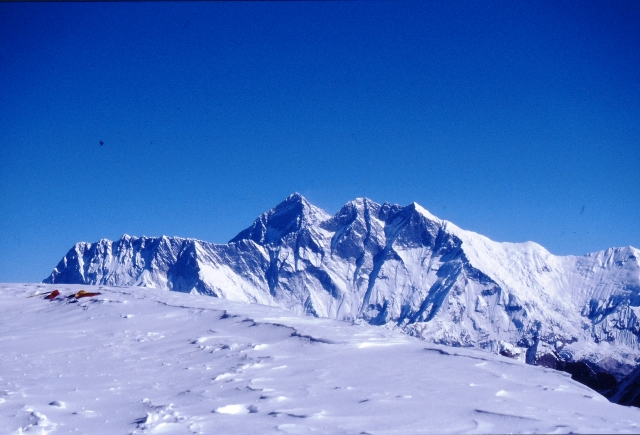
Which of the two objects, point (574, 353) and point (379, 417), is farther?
point (574, 353)

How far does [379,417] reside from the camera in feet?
20.8

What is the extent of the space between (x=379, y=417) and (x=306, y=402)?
117 centimetres

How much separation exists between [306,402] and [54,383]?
4.32 meters

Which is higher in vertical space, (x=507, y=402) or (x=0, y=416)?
(x=507, y=402)

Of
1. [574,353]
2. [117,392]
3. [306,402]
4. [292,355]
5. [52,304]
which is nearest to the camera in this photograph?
[306,402]

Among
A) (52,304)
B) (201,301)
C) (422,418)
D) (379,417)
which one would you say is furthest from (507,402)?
(52,304)

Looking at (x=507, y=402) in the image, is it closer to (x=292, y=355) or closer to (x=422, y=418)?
(x=422, y=418)

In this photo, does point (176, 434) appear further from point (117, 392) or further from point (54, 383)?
point (54, 383)

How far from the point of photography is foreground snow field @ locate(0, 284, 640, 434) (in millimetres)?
6258

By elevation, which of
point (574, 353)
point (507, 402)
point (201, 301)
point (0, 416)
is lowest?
point (574, 353)

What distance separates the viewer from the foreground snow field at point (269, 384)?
6258mm

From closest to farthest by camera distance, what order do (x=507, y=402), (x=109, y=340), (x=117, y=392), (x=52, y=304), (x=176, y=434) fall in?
(x=176, y=434)
(x=507, y=402)
(x=117, y=392)
(x=109, y=340)
(x=52, y=304)

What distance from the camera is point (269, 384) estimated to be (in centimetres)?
809

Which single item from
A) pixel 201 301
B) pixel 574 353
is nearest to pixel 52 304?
pixel 201 301
